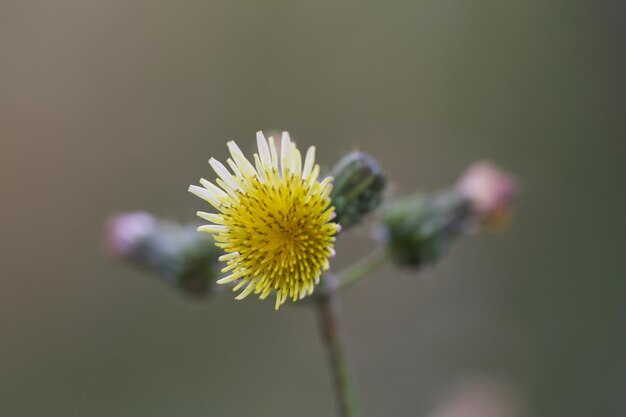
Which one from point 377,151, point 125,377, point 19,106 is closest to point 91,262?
point 125,377

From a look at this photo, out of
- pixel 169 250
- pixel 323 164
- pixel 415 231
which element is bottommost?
pixel 415 231

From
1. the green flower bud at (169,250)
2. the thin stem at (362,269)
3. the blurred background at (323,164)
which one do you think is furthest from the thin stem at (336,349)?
the blurred background at (323,164)

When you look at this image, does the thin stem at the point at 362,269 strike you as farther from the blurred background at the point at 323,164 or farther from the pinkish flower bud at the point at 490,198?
the blurred background at the point at 323,164

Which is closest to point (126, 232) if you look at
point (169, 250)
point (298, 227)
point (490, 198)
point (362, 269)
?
point (169, 250)

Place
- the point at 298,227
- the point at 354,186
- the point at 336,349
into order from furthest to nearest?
the point at 336,349 → the point at 354,186 → the point at 298,227

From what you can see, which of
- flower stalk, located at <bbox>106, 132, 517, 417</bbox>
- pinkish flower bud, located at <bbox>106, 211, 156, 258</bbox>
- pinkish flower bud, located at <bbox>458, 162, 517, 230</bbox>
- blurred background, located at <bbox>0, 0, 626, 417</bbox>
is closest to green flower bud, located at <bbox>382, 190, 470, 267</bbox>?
flower stalk, located at <bbox>106, 132, 517, 417</bbox>

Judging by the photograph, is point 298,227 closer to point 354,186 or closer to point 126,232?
point 354,186
